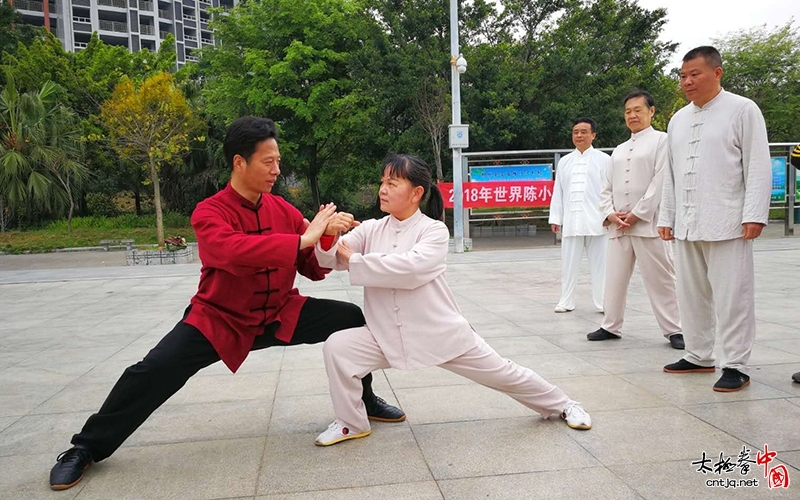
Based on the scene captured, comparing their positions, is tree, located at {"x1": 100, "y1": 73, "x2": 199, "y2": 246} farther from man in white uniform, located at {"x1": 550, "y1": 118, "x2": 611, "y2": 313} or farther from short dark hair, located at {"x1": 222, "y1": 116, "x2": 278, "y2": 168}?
short dark hair, located at {"x1": 222, "y1": 116, "x2": 278, "y2": 168}

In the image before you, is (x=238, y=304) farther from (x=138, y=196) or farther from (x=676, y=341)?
(x=138, y=196)

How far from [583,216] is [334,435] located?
159 inches

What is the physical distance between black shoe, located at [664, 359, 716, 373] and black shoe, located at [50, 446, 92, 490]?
3.27 m

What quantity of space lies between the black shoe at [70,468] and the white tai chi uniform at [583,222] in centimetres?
461

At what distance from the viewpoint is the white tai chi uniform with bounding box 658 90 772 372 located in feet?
11.4

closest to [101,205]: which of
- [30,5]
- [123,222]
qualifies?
[123,222]

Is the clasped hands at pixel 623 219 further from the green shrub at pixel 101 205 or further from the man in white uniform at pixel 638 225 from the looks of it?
the green shrub at pixel 101 205

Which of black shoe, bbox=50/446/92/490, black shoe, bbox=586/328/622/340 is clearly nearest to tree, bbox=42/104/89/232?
black shoe, bbox=586/328/622/340

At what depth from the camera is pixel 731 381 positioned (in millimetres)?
3461

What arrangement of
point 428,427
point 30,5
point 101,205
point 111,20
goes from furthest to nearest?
point 111,20, point 30,5, point 101,205, point 428,427

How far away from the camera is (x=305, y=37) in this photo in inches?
746

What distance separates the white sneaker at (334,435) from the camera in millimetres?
2848

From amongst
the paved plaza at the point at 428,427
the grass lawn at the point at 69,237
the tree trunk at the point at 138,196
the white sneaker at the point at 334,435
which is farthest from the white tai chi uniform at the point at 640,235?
the tree trunk at the point at 138,196

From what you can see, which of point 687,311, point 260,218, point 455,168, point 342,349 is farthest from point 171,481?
point 455,168
